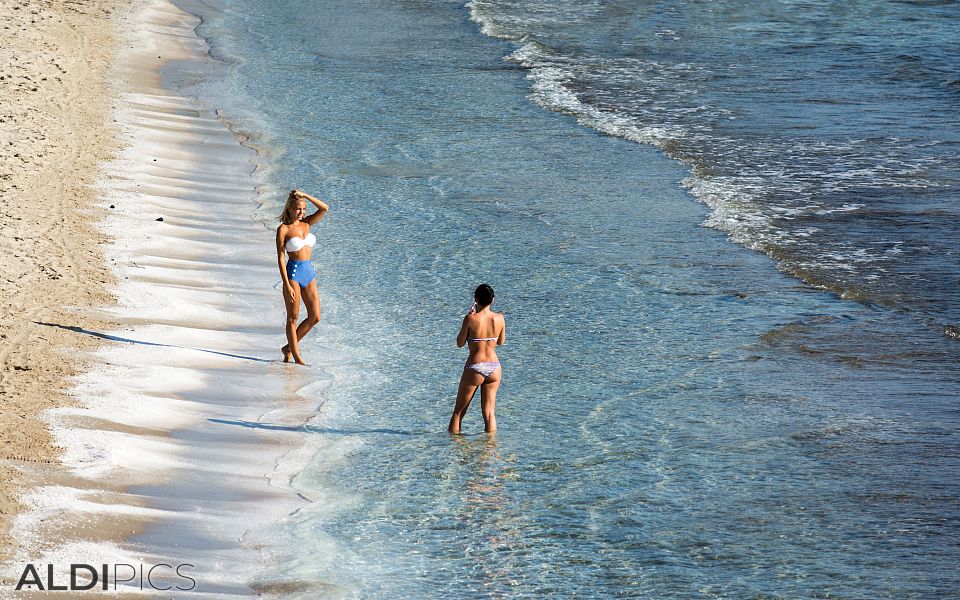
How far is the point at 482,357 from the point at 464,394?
0.35 m

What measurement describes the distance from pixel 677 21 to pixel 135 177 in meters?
19.4

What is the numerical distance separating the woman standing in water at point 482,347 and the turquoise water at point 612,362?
1.36 ft

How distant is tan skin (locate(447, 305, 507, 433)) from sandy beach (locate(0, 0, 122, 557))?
2808mm

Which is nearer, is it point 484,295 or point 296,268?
point 484,295

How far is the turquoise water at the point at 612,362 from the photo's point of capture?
300 inches

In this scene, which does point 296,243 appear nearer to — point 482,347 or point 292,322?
point 292,322

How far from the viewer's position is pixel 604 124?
828 inches

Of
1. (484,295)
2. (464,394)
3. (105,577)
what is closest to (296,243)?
(464,394)

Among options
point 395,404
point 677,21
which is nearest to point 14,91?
point 395,404

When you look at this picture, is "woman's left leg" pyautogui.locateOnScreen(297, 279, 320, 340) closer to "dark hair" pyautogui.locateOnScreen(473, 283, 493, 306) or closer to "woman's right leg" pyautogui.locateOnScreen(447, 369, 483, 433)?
"woman's right leg" pyautogui.locateOnScreen(447, 369, 483, 433)

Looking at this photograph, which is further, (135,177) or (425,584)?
(135,177)

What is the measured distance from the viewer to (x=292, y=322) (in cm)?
1031

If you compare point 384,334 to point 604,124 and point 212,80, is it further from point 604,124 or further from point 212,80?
point 212,80

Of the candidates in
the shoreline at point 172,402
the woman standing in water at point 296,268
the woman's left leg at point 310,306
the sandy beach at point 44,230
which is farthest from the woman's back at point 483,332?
the sandy beach at point 44,230
